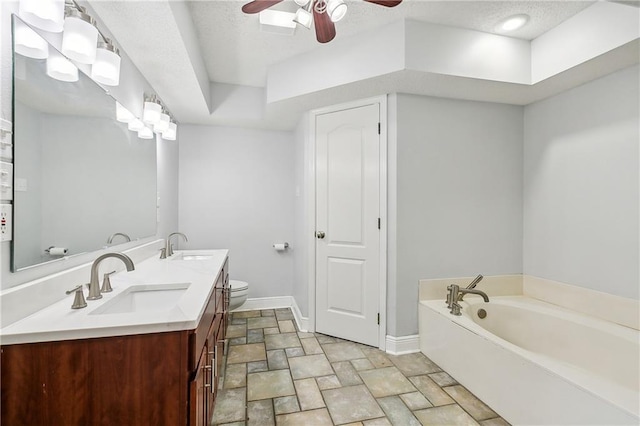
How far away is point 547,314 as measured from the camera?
7.38ft

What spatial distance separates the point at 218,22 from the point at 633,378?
347 centimetres

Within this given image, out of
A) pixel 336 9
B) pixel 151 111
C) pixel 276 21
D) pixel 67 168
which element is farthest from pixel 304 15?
pixel 67 168

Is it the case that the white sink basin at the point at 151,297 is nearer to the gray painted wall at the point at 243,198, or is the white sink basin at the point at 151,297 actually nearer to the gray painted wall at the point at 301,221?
the gray painted wall at the point at 301,221

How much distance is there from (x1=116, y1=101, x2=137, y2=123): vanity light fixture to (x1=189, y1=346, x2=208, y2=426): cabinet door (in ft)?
4.91

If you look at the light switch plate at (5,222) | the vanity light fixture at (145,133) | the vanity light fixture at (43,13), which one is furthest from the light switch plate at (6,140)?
the vanity light fixture at (145,133)

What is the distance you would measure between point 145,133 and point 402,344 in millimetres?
2638

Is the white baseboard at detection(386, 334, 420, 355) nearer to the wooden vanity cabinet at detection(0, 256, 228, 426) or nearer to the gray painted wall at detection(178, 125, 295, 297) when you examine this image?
the gray painted wall at detection(178, 125, 295, 297)

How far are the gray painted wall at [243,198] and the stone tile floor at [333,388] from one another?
1018mm

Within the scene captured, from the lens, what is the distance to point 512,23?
2.04m

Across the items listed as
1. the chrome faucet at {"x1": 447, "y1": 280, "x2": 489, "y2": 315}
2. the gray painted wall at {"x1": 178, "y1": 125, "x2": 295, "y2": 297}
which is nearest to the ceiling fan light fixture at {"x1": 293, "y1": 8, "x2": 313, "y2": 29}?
the gray painted wall at {"x1": 178, "y1": 125, "x2": 295, "y2": 297}

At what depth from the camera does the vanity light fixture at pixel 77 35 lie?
1.19m

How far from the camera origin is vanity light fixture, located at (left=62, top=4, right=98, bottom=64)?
1.19 metres

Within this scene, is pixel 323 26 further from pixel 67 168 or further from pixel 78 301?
Result: pixel 78 301

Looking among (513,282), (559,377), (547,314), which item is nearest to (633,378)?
(547,314)
